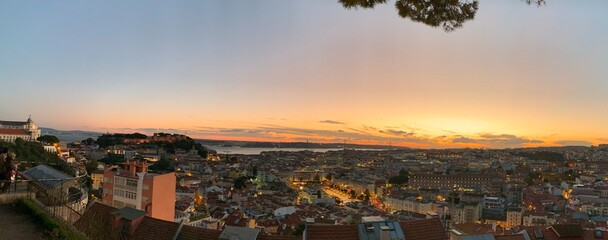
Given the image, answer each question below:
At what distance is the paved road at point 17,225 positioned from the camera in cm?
349

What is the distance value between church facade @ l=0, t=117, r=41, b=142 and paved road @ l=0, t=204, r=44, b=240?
35459 mm

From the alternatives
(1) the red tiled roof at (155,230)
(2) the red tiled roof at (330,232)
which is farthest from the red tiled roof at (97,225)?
(2) the red tiled roof at (330,232)

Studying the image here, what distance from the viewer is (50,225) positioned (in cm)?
367

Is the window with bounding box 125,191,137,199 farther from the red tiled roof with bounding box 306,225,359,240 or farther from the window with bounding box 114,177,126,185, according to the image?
the red tiled roof with bounding box 306,225,359,240

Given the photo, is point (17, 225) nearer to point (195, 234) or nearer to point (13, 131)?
point (195, 234)

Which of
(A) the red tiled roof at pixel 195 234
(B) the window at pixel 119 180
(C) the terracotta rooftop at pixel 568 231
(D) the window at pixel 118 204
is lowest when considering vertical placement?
(D) the window at pixel 118 204

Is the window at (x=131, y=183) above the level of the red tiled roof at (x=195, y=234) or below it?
above

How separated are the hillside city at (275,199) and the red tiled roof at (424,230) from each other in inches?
0.7

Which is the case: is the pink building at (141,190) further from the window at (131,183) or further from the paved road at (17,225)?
the paved road at (17,225)

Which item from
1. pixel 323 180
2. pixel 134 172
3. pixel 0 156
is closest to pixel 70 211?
pixel 0 156

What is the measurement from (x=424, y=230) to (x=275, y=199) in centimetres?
2171

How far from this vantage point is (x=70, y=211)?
459 centimetres

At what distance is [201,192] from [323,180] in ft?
94.2

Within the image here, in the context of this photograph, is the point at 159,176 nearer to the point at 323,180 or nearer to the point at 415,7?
the point at 415,7
